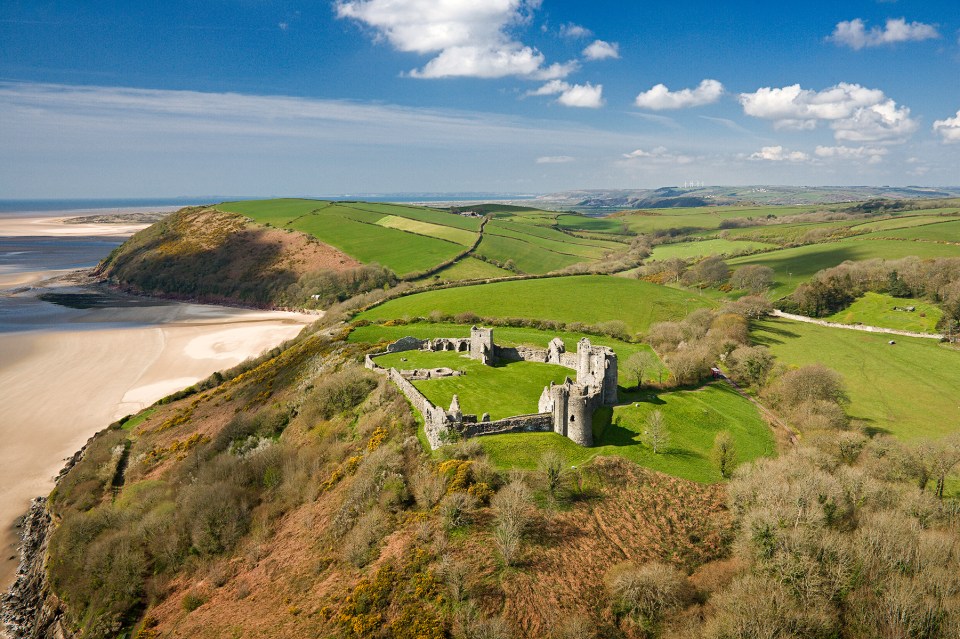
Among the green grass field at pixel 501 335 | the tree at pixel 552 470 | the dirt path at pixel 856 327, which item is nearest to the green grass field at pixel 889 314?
the dirt path at pixel 856 327

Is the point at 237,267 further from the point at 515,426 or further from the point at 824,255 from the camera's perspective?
the point at 824,255

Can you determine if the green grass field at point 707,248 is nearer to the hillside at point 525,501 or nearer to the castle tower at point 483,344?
the hillside at point 525,501

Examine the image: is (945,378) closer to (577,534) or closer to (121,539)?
(577,534)

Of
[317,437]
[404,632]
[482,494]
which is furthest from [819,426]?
[317,437]

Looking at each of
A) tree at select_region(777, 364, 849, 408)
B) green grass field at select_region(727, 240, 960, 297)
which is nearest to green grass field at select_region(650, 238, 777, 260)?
green grass field at select_region(727, 240, 960, 297)

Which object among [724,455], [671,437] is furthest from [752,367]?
[671,437]

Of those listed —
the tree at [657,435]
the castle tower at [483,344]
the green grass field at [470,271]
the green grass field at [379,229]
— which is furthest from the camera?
the green grass field at [379,229]
